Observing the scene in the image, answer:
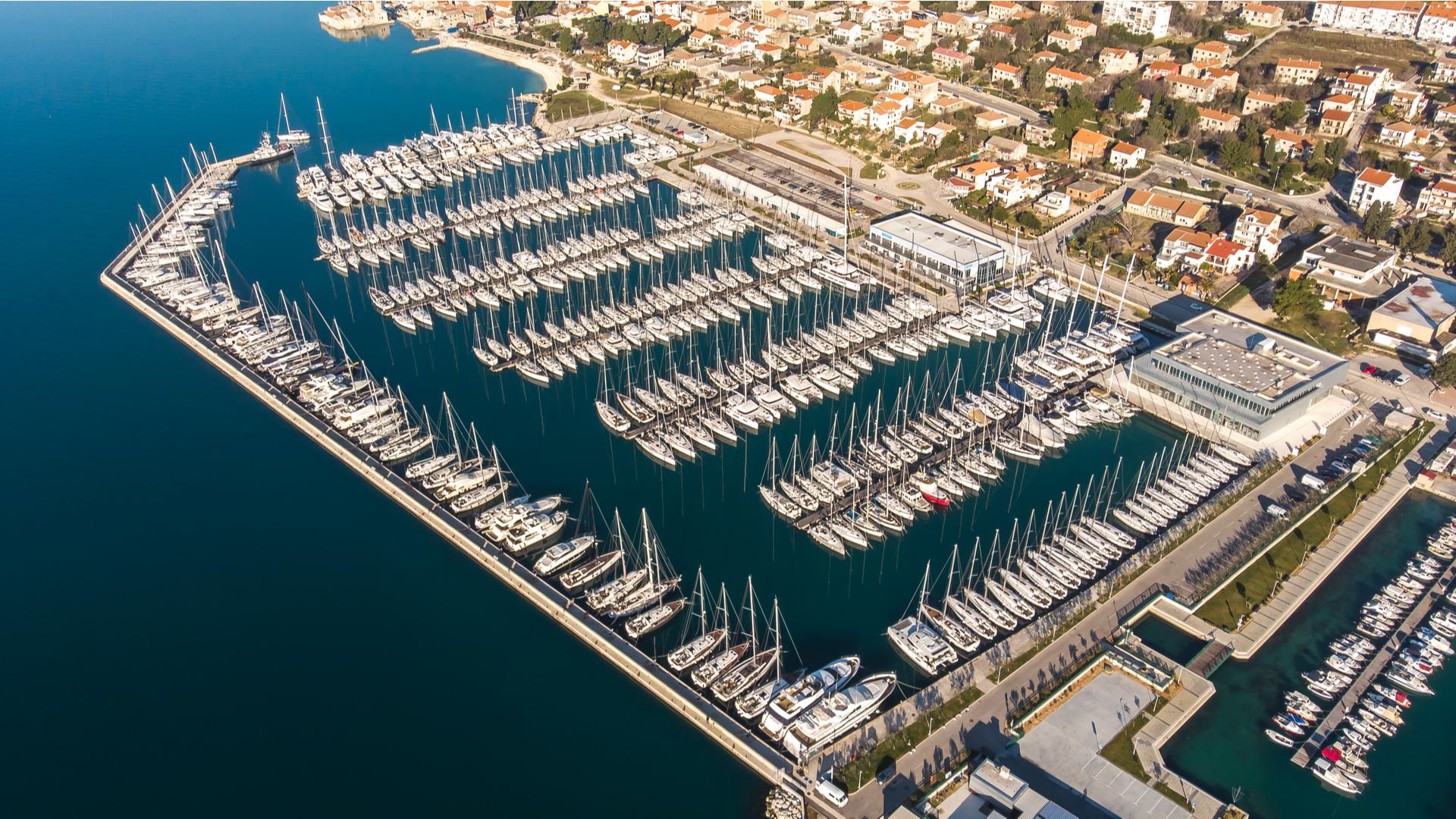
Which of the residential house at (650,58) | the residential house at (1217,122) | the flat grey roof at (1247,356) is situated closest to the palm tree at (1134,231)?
the flat grey roof at (1247,356)

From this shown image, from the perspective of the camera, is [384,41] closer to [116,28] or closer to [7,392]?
[116,28]

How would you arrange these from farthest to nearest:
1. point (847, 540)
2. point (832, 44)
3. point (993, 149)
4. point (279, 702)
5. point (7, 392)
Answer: point (832, 44), point (993, 149), point (7, 392), point (847, 540), point (279, 702)

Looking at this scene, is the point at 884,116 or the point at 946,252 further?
the point at 884,116

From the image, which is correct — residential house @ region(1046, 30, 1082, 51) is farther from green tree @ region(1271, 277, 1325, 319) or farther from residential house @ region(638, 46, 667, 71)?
green tree @ region(1271, 277, 1325, 319)

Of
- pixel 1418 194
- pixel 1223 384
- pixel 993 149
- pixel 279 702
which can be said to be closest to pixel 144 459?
pixel 279 702

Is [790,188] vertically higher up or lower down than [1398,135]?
lower down

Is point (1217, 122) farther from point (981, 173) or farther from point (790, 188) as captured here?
point (790, 188)

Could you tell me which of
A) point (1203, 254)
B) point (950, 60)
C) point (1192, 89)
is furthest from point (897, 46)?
point (1203, 254)
